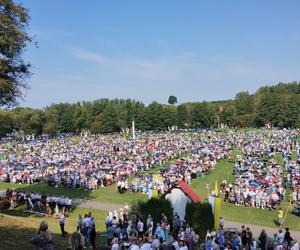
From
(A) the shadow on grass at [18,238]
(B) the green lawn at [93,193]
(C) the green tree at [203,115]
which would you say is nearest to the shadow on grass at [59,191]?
(B) the green lawn at [93,193]

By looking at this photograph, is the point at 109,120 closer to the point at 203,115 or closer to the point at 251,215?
the point at 203,115

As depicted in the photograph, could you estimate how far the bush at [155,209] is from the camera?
21.3m

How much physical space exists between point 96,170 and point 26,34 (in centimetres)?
2049

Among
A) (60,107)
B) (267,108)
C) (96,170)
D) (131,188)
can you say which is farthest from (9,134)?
(131,188)

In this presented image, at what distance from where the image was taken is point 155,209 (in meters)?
21.3

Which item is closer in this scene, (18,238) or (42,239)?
(42,239)

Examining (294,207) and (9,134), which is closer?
(294,207)

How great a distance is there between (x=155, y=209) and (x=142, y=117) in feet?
259

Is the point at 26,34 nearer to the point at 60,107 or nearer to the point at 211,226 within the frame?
the point at 211,226

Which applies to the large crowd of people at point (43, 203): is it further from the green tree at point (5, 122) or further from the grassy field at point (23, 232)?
the green tree at point (5, 122)

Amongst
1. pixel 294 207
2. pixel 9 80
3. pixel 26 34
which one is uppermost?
pixel 26 34

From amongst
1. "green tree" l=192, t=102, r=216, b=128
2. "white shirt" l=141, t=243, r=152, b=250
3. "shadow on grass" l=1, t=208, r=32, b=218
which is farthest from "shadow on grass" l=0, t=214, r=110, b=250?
"green tree" l=192, t=102, r=216, b=128

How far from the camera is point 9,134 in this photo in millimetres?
103438

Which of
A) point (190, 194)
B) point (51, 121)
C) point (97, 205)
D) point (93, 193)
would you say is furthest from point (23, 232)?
point (51, 121)
